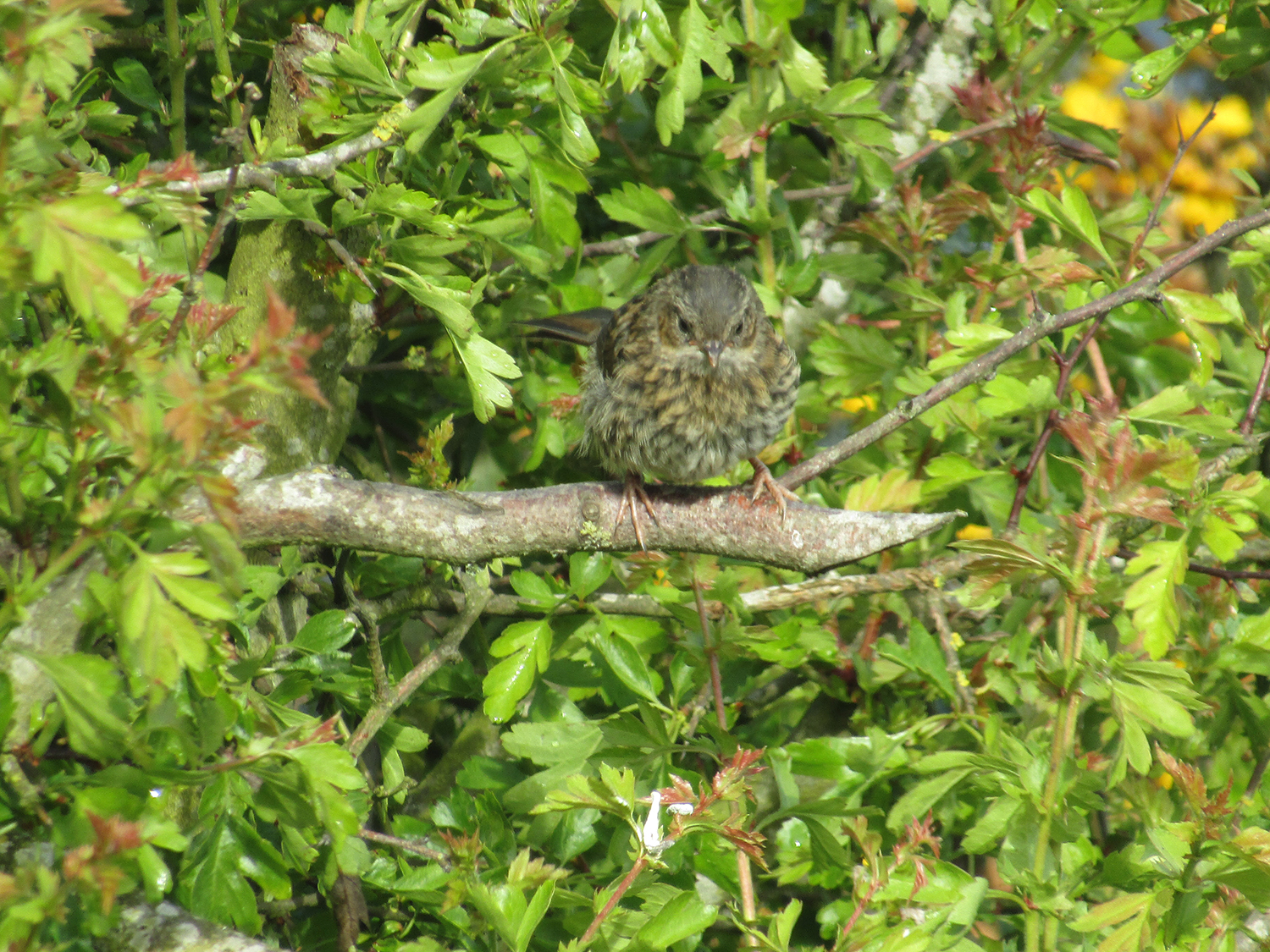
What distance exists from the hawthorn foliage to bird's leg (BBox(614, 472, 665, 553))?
98 mm

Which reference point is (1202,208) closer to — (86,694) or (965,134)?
(965,134)

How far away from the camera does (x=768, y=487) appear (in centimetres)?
239

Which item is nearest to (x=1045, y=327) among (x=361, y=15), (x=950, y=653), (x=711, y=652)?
(x=950, y=653)

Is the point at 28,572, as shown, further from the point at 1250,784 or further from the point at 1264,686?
the point at 1264,686

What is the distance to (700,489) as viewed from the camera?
8.59 ft

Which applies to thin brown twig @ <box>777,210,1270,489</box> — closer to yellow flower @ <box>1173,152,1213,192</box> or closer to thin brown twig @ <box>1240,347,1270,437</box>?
thin brown twig @ <box>1240,347,1270,437</box>

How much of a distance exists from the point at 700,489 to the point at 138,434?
1.67 meters

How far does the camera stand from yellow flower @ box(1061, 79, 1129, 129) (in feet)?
14.9

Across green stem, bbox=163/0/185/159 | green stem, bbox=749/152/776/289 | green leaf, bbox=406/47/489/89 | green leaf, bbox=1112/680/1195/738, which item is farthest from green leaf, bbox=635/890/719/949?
green stem, bbox=163/0/185/159

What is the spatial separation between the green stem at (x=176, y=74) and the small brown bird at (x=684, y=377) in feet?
2.93

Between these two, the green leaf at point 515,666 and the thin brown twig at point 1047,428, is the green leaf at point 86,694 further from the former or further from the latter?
the thin brown twig at point 1047,428

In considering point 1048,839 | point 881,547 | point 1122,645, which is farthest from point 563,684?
point 1122,645

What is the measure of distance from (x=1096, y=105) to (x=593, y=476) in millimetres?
2915

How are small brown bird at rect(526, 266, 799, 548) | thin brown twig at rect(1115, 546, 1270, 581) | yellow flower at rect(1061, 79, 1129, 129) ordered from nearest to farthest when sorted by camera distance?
thin brown twig at rect(1115, 546, 1270, 581) → small brown bird at rect(526, 266, 799, 548) → yellow flower at rect(1061, 79, 1129, 129)
